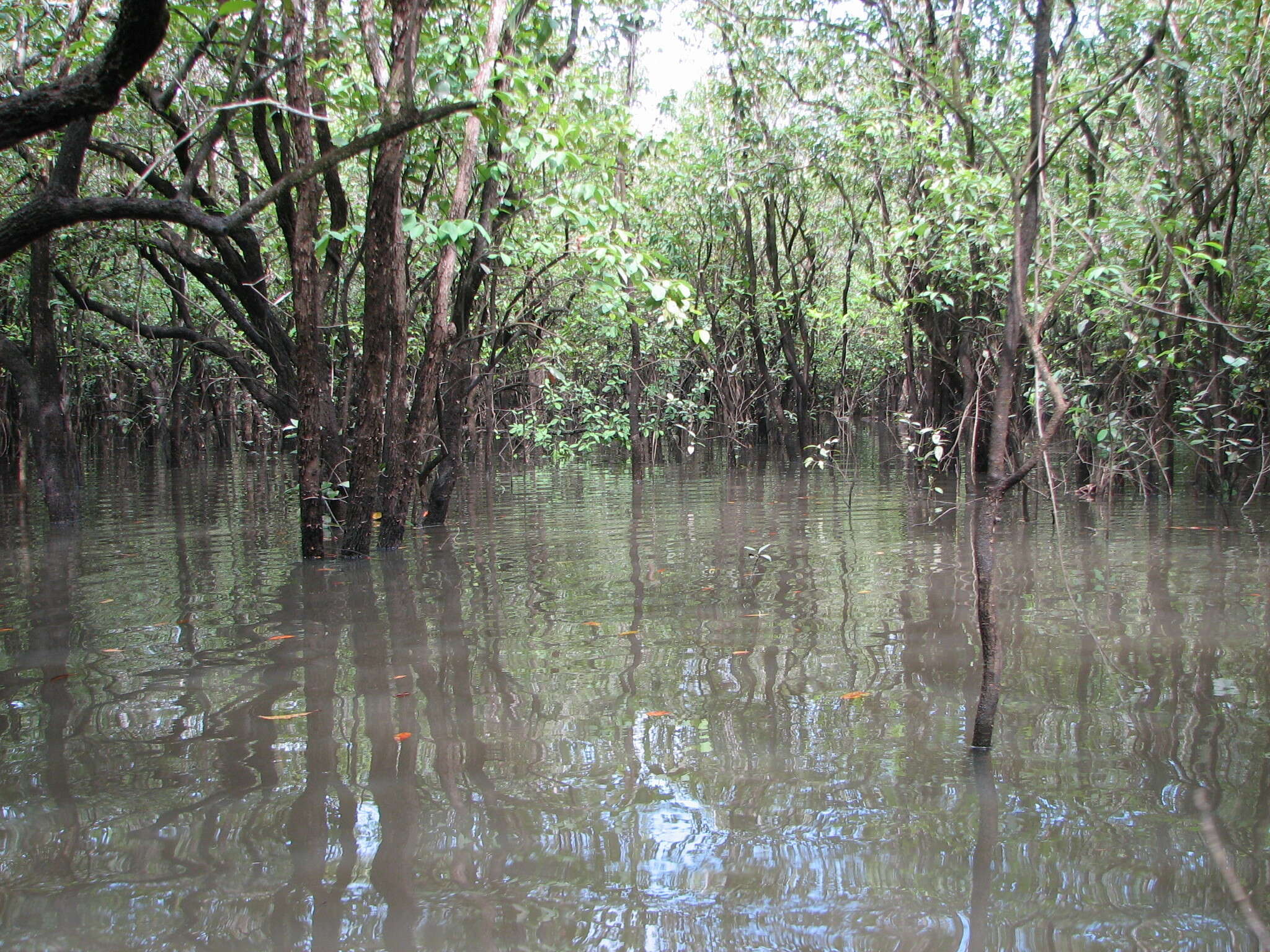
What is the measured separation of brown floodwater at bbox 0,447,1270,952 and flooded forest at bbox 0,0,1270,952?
20mm

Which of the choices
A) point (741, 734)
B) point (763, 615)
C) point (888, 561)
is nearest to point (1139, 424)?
point (888, 561)

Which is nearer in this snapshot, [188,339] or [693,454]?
[188,339]

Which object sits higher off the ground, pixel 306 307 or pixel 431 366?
pixel 306 307

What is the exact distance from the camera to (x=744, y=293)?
17.7 m

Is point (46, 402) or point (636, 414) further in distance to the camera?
point (636, 414)

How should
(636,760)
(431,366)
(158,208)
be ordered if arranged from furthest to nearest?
(431,366) → (158,208) → (636,760)

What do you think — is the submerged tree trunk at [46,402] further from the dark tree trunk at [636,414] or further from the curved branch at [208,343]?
the dark tree trunk at [636,414]

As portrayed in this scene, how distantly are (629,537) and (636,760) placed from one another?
539cm

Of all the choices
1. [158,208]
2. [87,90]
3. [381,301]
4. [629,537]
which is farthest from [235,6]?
[629,537]

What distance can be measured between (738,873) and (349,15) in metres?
8.42

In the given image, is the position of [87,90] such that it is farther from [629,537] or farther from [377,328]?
[629,537]

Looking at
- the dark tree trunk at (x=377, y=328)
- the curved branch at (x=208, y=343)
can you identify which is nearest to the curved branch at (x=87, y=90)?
the dark tree trunk at (x=377, y=328)

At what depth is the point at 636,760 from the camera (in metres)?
3.36

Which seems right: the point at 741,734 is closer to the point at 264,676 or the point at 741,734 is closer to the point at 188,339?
the point at 264,676
